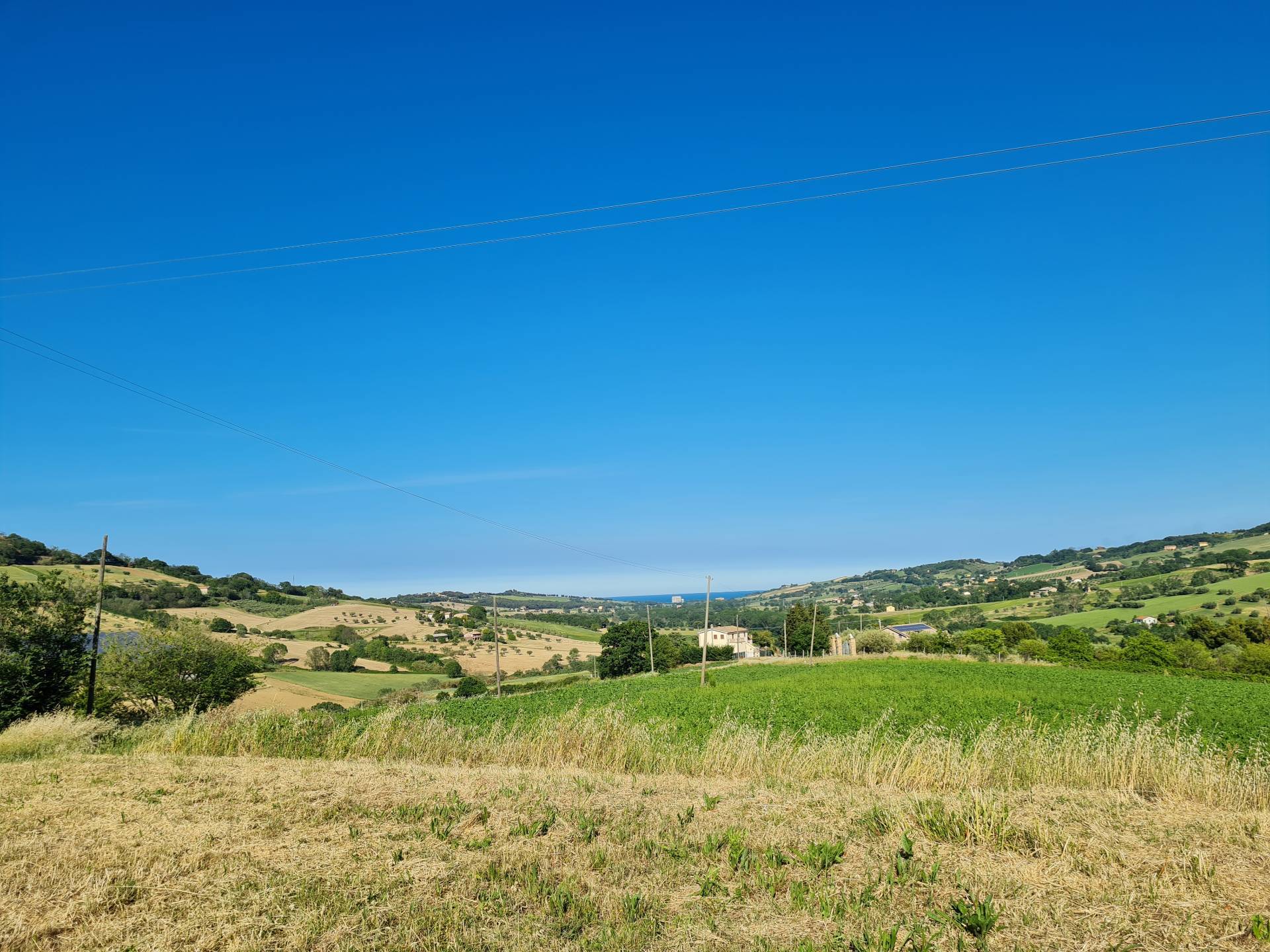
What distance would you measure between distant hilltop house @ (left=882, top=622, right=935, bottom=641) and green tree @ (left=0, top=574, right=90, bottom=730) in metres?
83.9

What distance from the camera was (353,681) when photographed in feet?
195

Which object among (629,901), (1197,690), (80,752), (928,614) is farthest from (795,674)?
(928,614)

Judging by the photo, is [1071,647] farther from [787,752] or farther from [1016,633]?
[787,752]

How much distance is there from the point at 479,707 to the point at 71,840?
27760 millimetres

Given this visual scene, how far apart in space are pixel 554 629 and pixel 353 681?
6891cm

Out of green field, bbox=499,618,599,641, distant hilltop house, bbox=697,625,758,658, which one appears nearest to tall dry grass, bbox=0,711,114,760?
distant hilltop house, bbox=697,625,758,658

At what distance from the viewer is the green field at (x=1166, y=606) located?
89.2 meters

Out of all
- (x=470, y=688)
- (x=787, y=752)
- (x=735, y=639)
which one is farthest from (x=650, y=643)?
(x=787, y=752)

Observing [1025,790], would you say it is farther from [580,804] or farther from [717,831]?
[580,804]

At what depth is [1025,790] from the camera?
9.51 meters

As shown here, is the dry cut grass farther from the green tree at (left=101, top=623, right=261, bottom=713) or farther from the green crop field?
the green tree at (left=101, top=623, right=261, bottom=713)

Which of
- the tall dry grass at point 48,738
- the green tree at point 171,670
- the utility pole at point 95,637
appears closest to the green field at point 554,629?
the green tree at point 171,670

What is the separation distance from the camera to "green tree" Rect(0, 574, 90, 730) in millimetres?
21375

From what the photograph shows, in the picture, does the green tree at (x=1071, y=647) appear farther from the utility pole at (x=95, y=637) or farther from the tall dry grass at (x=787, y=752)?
the utility pole at (x=95, y=637)
